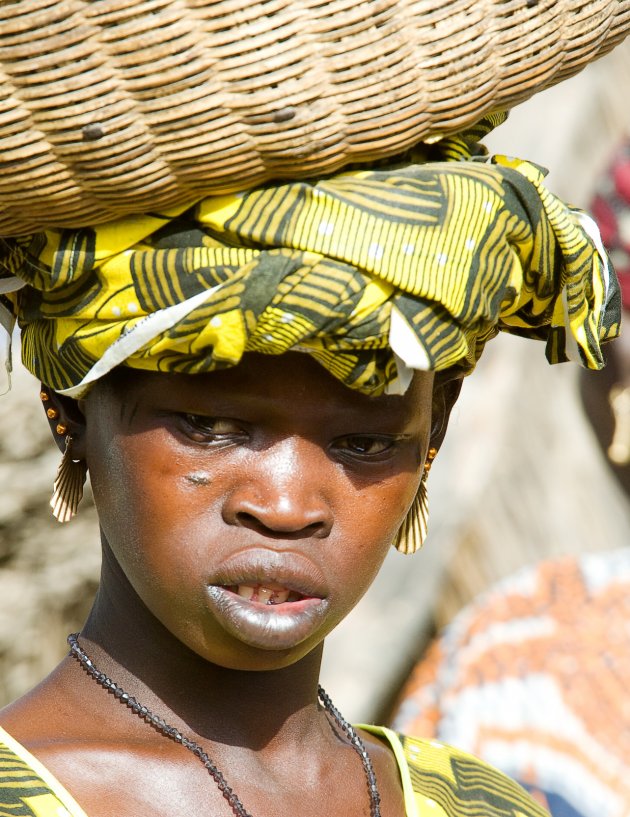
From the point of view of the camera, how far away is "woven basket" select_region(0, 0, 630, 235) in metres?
1.39

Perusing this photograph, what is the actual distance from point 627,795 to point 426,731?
1.96 feet

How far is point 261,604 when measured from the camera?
1.63m

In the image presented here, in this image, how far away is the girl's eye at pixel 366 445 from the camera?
1.70 m

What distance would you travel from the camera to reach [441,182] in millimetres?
1555

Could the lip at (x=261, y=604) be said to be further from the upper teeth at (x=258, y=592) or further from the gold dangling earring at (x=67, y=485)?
the gold dangling earring at (x=67, y=485)

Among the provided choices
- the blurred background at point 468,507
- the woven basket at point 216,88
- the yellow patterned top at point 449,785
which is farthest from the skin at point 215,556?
the blurred background at point 468,507

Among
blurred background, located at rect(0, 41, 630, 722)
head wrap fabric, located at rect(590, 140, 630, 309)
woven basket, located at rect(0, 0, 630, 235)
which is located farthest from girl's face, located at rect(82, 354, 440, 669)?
head wrap fabric, located at rect(590, 140, 630, 309)

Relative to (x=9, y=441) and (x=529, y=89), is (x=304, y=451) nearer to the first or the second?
(x=529, y=89)

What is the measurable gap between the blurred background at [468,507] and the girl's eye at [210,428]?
5.54ft

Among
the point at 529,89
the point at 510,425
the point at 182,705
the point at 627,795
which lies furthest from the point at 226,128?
the point at 510,425

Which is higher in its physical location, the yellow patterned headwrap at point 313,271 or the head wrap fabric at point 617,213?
the yellow patterned headwrap at point 313,271

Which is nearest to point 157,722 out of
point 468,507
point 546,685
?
point 546,685

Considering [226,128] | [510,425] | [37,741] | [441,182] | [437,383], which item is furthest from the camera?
[510,425]

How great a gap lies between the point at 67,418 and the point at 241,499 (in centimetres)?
31
